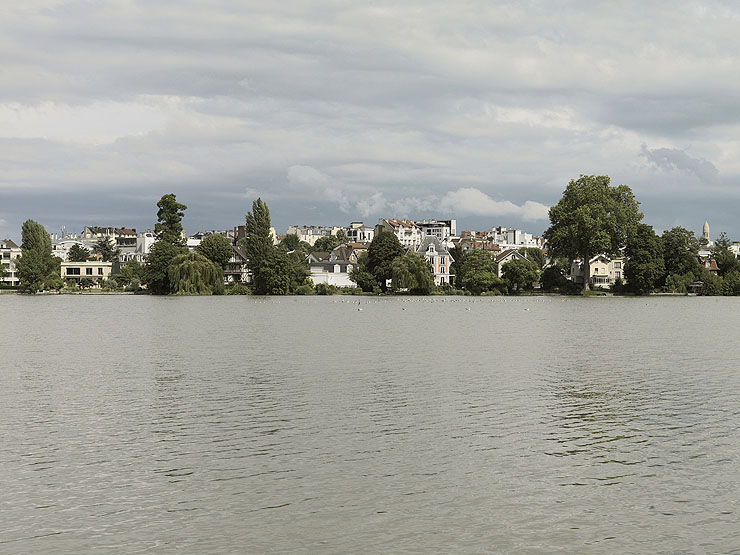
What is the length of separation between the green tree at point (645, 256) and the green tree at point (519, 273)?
15196 mm

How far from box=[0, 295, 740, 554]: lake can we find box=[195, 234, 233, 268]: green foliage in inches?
4496

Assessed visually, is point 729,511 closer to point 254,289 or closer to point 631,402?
point 631,402

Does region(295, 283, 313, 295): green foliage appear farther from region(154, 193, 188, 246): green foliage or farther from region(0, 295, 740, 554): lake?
region(0, 295, 740, 554): lake

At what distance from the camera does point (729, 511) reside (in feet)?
41.1

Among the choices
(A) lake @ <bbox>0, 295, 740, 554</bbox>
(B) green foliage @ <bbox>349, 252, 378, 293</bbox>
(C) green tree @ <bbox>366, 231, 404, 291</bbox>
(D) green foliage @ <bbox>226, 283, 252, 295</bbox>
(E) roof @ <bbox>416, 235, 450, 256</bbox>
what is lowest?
(A) lake @ <bbox>0, 295, 740, 554</bbox>

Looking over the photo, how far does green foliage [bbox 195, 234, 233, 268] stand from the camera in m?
148

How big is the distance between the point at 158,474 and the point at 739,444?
39.3 feet

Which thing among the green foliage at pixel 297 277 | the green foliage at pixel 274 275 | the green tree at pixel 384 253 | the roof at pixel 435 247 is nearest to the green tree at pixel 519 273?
the green tree at pixel 384 253

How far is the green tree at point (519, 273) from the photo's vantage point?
131 meters

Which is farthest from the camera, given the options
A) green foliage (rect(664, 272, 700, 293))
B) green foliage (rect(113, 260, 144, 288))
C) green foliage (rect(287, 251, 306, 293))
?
green foliage (rect(113, 260, 144, 288))

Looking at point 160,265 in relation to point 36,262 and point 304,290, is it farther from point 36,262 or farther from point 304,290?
point 36,262

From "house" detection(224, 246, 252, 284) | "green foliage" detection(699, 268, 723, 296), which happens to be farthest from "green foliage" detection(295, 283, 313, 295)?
"green foliage" detection(699, 268, 723, 296)

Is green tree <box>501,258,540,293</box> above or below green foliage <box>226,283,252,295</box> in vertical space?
above

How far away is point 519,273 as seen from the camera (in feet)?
429
